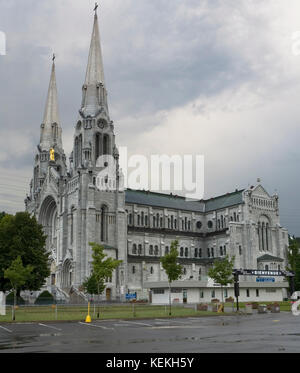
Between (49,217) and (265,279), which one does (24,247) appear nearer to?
(49,217)

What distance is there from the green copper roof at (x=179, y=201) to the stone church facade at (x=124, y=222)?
30 centimetres

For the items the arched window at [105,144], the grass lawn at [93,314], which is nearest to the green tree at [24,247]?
the grass lawn at [93,314]

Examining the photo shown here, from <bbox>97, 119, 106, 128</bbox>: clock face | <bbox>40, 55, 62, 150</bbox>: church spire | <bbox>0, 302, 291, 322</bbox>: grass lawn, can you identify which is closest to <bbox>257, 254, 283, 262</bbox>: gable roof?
<bbox>97, 119, 106, 128</bbox>: clock face

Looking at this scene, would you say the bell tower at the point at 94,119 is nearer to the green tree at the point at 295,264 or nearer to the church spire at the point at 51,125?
the church spire at the point at 51,125

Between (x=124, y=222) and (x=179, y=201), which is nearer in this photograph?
(x=124, y=222)

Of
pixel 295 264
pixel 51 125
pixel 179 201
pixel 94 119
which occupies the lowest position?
pixel 295 264

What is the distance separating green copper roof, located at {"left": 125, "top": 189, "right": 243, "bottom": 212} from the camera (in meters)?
99.4

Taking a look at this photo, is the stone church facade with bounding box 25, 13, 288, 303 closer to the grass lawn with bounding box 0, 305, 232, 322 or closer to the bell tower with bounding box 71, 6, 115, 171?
the bell tower with bounding box 71, 6, 115, 171

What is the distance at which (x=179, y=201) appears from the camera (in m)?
108

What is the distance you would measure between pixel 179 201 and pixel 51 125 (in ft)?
111

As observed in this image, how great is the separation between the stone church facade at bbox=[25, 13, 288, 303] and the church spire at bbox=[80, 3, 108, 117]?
0.20 m

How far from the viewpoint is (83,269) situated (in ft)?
253

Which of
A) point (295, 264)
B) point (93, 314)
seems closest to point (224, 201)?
point (295, 264)
